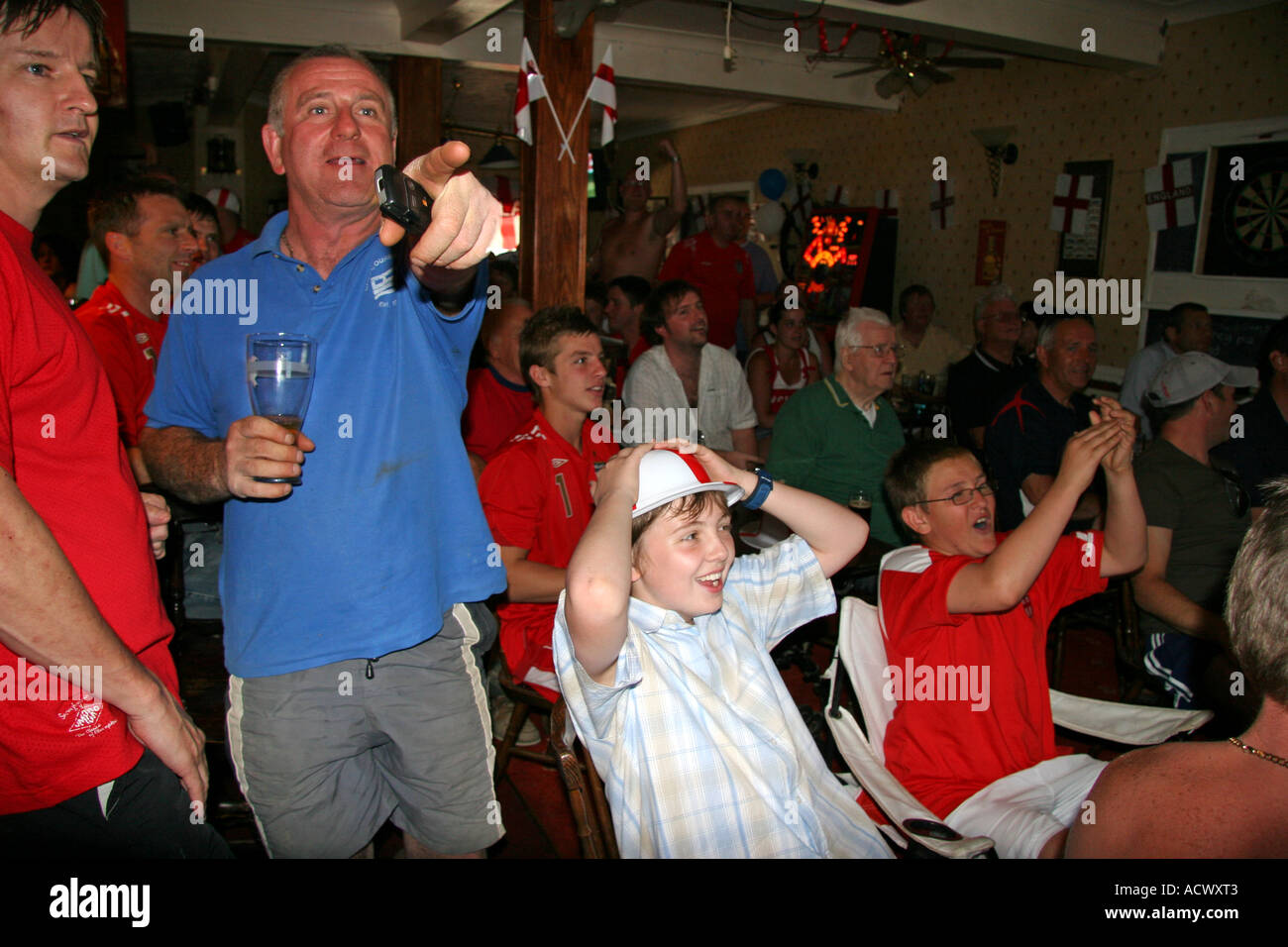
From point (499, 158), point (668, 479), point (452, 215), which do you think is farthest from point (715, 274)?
point (499, 158)

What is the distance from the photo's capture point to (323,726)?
1.48m

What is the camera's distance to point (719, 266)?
22.1 feet

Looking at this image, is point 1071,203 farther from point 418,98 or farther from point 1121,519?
point 1121,519

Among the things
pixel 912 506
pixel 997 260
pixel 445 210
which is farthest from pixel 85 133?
pixel 997 260

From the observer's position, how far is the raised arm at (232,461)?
130cm

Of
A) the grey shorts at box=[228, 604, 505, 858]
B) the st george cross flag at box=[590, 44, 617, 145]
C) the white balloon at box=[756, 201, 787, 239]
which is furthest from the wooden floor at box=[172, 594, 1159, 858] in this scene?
the white balloon at box=[756, 201, 787, 239]

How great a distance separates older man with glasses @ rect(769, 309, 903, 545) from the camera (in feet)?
12.1

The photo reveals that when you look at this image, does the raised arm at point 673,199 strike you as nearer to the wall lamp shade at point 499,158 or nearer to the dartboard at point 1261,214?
the dartboard at point 1261,214

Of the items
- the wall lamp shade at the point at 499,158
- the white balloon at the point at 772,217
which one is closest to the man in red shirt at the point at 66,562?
the white balloon at the point at 772,217

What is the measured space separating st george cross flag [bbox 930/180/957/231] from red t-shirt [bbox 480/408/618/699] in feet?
22.0

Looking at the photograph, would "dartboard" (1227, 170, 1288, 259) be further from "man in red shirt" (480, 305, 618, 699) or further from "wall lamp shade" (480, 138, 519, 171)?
"wall lamp shade" (480, 138, 519, 171)

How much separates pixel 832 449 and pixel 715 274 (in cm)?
334

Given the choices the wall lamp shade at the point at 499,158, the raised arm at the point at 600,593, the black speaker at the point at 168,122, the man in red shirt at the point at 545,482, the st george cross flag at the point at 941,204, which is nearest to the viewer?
the raised arm at the point at 600,593

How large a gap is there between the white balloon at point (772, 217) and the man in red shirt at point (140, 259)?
315 inches
